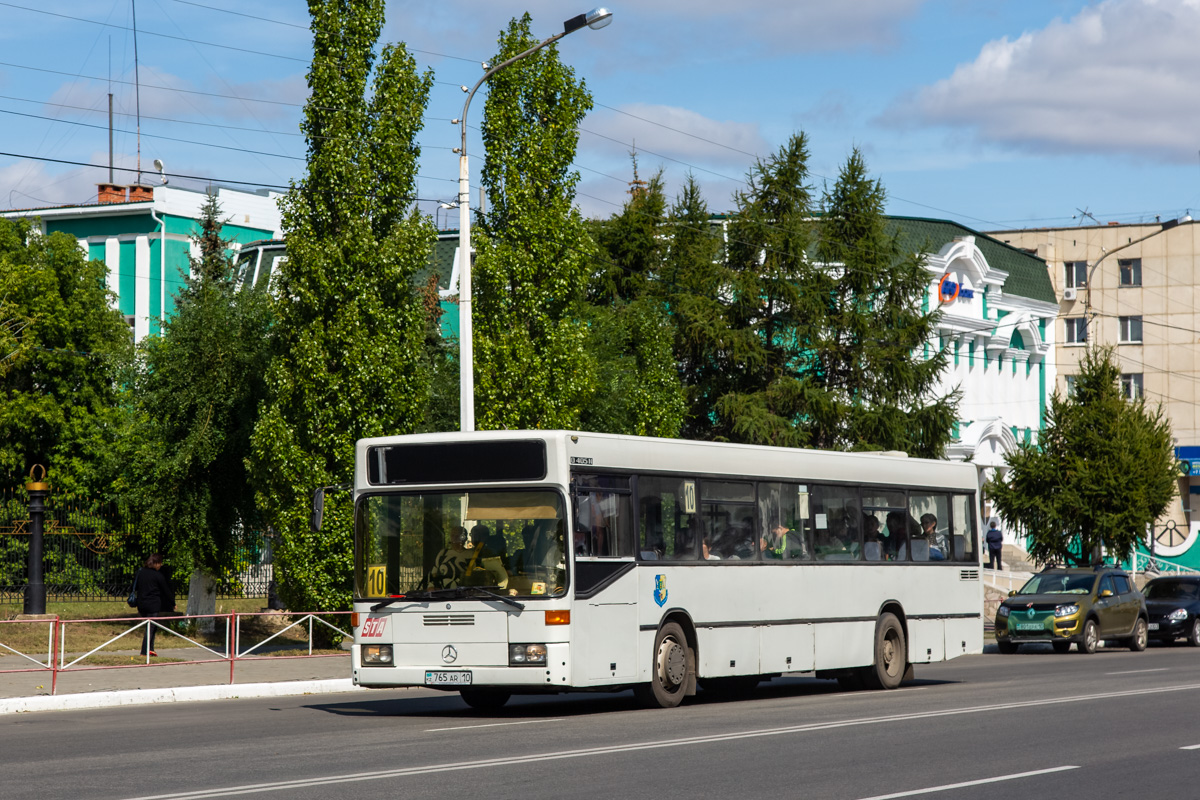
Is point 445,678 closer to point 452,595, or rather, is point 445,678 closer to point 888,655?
point 452,595

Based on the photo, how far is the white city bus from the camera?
15047 mm

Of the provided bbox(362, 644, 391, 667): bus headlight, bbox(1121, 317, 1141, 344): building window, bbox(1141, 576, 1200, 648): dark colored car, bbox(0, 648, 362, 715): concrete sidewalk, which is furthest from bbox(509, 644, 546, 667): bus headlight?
bbox(1121, 317, 1141, 344): building window

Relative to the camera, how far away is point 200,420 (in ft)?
91.0

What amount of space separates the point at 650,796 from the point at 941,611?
12.1 metres

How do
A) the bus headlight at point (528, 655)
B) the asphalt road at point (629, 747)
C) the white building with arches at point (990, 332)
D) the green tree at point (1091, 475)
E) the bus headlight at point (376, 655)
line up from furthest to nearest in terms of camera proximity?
the white building with arches at point (990, 332) < the green tree at point (1091, 475) < the bus headlight at point (376, 655) < the bus headlight at point (528, 655) < the asphalt road at point (629, 747)

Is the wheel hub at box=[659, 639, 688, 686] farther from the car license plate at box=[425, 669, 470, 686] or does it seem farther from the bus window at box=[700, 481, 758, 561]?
the car license plate at box=[425, 669, 470, 686]

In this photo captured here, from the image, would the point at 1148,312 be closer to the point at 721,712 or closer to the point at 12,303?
the point at 12,303

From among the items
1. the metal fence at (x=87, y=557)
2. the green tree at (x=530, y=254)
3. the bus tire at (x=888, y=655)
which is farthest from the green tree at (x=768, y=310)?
the bus tire at (x=888, y=655)

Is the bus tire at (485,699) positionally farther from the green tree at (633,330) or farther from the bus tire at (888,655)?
the green tree at (633,330)

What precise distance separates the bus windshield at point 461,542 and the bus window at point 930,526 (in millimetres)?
6967

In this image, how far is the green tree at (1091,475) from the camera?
42.2 meters

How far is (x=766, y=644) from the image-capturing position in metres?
17.6

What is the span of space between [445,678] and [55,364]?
3219 centimetres

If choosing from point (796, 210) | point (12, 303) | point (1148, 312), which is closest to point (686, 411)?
point (796, 210)
